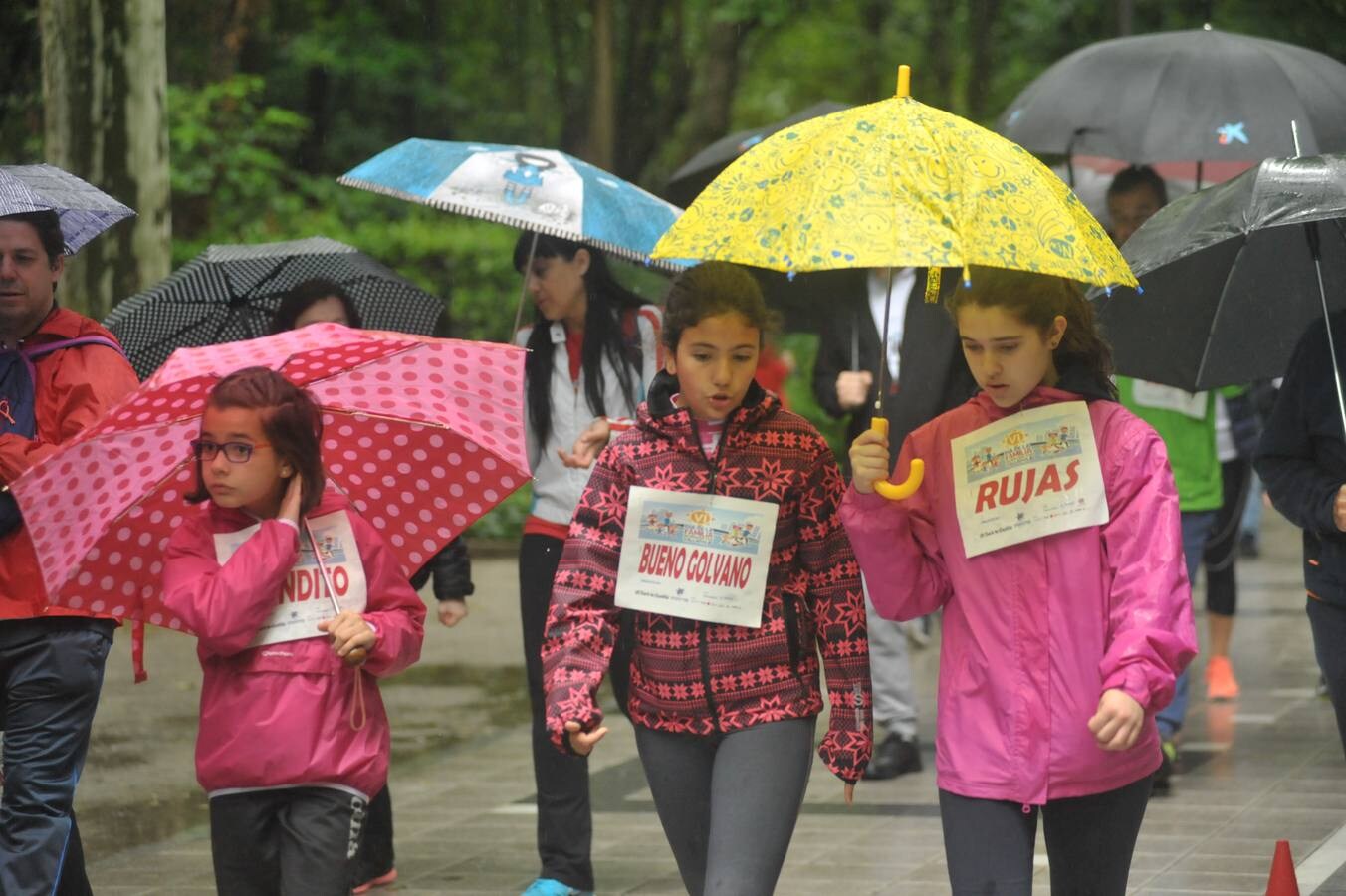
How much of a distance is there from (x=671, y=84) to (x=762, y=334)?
1780 centimetres

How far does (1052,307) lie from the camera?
4348 mm

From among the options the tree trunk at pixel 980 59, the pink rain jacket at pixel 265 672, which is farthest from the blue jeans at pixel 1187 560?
the tree trunk at pixel 980 59

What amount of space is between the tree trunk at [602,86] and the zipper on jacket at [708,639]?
1451 centimetres

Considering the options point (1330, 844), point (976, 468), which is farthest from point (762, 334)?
point (1330, 844)

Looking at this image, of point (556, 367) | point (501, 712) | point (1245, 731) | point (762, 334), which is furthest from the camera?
point (501, 712)

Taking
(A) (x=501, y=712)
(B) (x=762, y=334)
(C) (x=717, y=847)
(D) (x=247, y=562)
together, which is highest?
(B) (x=762, y=334)

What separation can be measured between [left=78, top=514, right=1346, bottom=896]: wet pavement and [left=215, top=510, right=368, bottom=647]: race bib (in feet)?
7.93

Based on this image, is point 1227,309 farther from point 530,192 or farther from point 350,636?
point 350,636

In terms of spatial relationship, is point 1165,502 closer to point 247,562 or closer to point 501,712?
point 247,562

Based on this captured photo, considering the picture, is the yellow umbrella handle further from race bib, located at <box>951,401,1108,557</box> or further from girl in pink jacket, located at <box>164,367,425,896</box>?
girl in pink jacket, located at <box>164,367,425,896</box>

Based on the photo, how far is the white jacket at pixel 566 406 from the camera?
652 centimetres

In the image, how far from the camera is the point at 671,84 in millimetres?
22172

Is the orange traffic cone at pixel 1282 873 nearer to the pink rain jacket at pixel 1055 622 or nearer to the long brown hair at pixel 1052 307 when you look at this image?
the pink rain jacket at pixel 1055 622

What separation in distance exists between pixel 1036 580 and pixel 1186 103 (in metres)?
4.67
